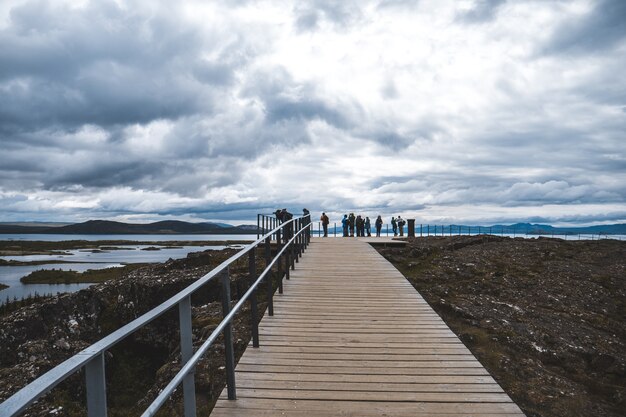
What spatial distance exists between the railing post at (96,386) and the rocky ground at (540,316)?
14.9 ft

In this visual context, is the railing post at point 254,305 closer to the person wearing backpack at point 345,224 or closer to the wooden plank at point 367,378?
the wooden plank at point 367,378

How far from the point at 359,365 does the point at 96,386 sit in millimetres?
3490

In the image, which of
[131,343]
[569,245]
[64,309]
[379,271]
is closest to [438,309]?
[379,271]

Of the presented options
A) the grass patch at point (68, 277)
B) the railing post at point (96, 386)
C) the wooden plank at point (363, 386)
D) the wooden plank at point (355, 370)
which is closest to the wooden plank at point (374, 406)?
the wooden plank at point (363, 386)

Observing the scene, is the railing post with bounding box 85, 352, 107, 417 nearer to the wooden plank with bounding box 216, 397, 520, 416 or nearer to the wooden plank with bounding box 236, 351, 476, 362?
the wooden plank with bounding box 216, 397, 520, 416

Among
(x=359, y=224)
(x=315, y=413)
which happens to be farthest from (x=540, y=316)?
(x=359, y=224)

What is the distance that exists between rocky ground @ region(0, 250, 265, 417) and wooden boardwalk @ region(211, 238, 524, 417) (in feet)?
3.23

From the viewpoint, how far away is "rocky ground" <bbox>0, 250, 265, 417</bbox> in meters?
6.28

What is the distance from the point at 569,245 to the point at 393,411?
54.8 feet

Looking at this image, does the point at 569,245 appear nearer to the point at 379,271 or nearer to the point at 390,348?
the point at 379,271

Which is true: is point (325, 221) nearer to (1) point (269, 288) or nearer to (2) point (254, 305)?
(1) point (269, 288)

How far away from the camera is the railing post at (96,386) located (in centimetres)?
173

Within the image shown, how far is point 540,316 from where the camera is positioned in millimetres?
8742

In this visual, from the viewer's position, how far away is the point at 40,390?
4.35 feet
